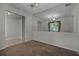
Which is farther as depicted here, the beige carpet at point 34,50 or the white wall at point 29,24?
the white wall at point 29,24

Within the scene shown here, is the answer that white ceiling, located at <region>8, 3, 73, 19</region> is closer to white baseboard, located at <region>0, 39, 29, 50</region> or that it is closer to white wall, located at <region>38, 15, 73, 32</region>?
white wall, located at <region>38, 15, 73, 32</region>

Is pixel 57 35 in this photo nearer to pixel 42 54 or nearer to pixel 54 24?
pixel 54 24

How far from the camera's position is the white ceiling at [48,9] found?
132 cm

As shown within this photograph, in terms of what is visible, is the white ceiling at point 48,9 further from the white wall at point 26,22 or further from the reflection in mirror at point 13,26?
the reflection in mirror at point 13,26

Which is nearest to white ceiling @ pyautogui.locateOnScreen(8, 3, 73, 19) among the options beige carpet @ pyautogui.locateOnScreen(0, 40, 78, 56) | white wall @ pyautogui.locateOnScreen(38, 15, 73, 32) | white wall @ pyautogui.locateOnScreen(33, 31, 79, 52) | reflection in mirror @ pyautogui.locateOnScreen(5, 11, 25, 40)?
white wall @ pyautogui.locateOnScreen(38, 15, 73, 32)

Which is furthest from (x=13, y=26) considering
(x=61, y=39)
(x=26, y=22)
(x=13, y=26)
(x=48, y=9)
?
(x=61, y=39)

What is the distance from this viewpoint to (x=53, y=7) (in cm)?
135

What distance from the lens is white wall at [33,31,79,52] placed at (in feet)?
4.38

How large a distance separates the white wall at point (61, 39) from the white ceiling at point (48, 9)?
38 cm

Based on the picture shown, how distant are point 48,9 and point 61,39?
0.68 meters

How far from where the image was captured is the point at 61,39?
1.39m

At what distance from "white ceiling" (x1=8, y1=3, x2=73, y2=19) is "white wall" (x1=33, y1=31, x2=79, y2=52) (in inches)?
14.9

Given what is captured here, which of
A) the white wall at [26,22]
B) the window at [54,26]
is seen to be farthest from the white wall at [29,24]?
the window at [54,26]

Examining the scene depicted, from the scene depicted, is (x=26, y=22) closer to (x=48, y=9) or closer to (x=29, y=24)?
(x=29, y=24)
